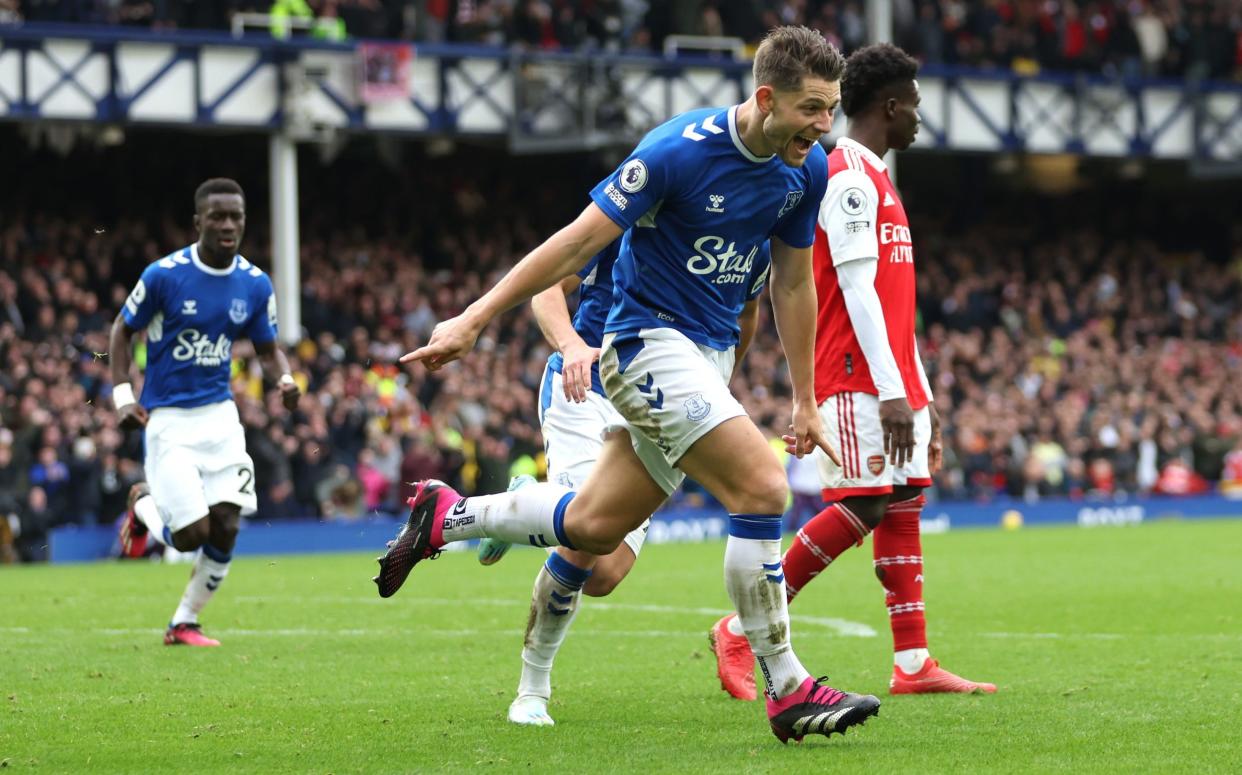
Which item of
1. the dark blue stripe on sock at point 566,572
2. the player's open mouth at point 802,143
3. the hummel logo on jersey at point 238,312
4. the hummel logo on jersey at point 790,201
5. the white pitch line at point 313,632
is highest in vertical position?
the player's open mouth at point 802,143

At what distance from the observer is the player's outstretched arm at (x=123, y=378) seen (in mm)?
10195

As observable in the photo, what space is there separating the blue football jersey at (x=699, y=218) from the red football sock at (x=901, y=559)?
1.85 m

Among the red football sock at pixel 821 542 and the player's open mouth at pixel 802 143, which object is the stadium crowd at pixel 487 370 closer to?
the red football sock at pixel 821 542

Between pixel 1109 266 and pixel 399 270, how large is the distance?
54.1ft

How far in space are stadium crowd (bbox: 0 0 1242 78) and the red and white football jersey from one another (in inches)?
823

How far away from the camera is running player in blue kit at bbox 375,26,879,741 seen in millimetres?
6219

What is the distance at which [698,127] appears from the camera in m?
6.38

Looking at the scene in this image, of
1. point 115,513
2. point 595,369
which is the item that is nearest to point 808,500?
point 115,513

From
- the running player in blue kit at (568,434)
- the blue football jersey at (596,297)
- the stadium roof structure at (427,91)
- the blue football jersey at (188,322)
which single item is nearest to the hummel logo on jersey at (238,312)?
the blue football jersey at (188,322)

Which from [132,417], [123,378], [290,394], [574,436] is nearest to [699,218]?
[574,436]

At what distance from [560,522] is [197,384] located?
483 cm

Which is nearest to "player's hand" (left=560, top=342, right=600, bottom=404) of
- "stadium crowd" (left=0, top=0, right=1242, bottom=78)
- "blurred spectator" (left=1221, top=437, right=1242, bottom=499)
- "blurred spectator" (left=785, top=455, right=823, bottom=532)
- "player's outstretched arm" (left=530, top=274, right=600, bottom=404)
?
"player's outstretched arm" (left=530, top=274, right=600, bottom=404)

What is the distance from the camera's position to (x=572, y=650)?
10.0m

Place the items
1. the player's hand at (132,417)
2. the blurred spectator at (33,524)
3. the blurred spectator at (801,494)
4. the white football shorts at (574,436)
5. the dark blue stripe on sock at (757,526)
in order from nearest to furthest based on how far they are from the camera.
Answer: the dark blue stripe on sock at (757,526), the white football shorts at (574,436), the player's hand at (132,417), the blurred spectator at (33,524), the blurred spectator at (801,494)
